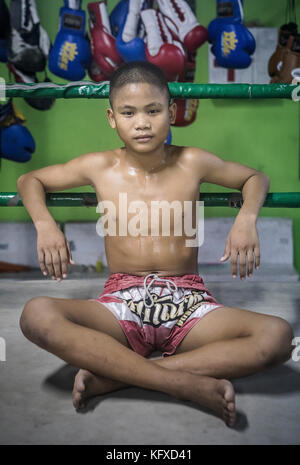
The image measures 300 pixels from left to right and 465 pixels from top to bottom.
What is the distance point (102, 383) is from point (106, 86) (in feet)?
2.58

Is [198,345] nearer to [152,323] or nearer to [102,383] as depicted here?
[152,323]

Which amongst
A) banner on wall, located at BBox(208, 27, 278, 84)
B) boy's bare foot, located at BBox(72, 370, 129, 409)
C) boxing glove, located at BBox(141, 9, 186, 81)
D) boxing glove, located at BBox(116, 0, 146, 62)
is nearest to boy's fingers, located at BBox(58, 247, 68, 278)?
boy's bare foot, located at BBox(72, 370, 129, 409)

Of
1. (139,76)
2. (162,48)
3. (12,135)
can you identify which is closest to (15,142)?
(12,135)

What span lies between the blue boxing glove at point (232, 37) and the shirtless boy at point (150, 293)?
1341mm

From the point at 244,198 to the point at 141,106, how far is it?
0.33 metres

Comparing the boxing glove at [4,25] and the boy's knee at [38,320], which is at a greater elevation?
the boxing glove at [4,25]

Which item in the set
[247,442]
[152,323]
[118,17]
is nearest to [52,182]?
[152,323]

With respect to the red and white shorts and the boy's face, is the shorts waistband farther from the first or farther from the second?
the boy's face

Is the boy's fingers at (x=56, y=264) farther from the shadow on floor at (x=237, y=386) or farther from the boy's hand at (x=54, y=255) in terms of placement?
Result: the shadow on floor at (x=237, y=386)

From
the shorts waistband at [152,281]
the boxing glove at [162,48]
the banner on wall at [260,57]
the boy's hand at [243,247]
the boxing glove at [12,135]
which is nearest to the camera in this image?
the boy's hand at [243,247]

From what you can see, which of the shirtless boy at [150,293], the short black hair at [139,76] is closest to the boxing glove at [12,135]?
the shirtless boy at [150,293]

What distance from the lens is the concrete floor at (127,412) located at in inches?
26.8

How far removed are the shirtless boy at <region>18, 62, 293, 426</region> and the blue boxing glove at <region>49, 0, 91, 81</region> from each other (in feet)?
4.54

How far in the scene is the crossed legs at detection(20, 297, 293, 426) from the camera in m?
0.77
